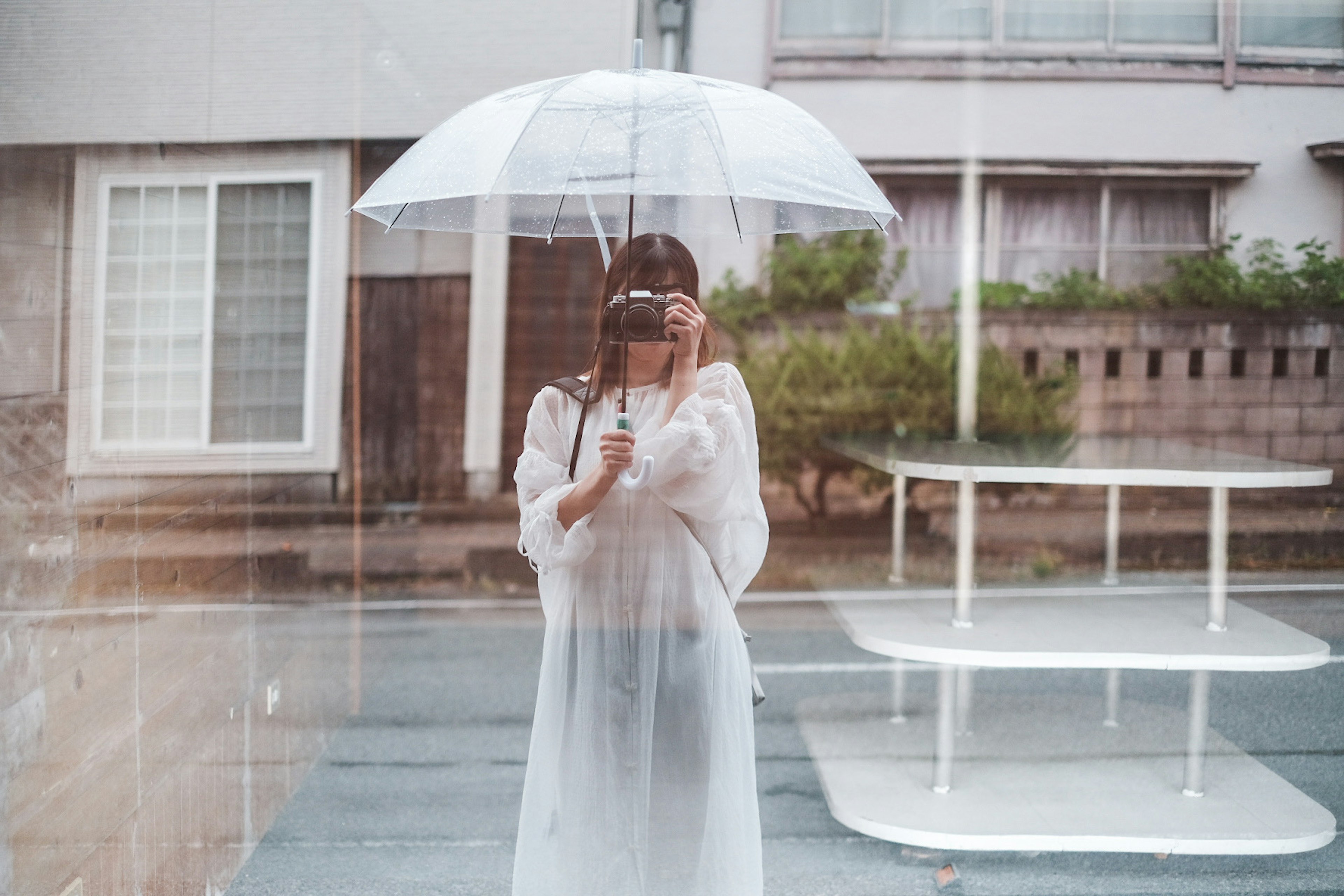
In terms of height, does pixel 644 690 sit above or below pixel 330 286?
below

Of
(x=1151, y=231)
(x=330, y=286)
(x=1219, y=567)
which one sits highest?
(x=1151, y=231)

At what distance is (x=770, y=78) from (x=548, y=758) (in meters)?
3.54

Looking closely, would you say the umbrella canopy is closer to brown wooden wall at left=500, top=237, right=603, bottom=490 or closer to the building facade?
the building facade

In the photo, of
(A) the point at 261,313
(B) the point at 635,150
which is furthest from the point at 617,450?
(A) the point at 261,313

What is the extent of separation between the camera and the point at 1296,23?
3.75 metres

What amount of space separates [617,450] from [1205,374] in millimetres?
3466

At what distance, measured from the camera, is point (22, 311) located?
2.04 metres

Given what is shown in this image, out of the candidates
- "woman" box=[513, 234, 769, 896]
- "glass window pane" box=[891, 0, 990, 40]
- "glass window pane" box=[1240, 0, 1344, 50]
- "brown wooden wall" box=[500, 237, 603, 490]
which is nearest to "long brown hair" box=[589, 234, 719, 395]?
"woman" box=[513, 234, 769, 896]

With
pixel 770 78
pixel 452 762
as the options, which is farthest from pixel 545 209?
pixel 770 78

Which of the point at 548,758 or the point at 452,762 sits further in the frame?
the point at 452,762

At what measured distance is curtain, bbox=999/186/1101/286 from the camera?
5012 millimetres

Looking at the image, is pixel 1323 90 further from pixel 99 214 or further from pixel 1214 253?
pixel 99 214

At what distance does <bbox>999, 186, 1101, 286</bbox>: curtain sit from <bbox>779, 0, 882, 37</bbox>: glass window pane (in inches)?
41.6

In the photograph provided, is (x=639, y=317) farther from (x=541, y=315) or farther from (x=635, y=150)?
(x=541, y=315)
